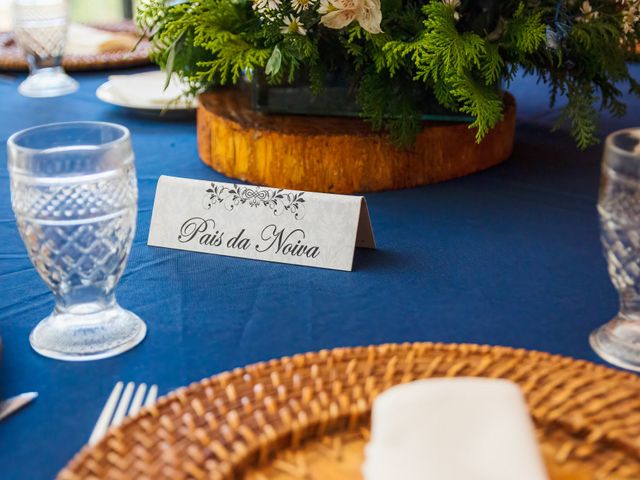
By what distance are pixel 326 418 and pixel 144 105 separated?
A: 99 cm

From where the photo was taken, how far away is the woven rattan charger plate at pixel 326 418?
48 centimetres

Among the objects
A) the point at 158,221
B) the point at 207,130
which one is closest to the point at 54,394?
the point at 158,221

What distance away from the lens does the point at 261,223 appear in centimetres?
90

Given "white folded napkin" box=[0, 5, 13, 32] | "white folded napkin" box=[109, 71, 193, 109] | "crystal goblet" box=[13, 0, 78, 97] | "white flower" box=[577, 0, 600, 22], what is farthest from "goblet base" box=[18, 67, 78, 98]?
"white folded napkin" box=[0, 5, 13, 32]

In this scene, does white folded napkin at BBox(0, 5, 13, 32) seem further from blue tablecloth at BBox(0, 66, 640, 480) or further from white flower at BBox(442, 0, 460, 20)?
white flower at BBox(442, 0, 460, 20)

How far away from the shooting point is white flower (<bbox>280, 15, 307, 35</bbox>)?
38.9 inches

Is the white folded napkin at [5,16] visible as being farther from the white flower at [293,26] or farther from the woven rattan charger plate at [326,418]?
the woven rattan charger plate at [326,418]

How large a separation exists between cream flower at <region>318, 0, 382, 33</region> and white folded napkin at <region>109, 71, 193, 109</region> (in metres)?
0.45

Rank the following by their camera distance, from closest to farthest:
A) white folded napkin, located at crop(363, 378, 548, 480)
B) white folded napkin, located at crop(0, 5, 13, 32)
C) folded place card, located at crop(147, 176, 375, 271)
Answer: white folded napkin, located at crop(363, 378, 548, 480), folded place card, located at crop(147, 176, 375, 271), white folded napkin, located at crop(0, 5, 13, 32)

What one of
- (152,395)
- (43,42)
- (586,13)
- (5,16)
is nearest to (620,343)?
(152,395)

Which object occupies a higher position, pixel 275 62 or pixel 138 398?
pixel 275 62

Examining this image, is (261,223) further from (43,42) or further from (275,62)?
(43,42)

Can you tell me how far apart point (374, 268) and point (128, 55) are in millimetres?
1059

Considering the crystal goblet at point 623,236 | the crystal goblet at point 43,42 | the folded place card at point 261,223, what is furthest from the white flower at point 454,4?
the crystal goblet at point 43,42
